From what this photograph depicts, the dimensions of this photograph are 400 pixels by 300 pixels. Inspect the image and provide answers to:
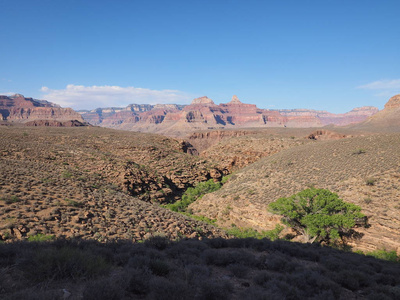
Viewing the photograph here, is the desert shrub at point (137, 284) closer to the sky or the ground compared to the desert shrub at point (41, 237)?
closer to the sky

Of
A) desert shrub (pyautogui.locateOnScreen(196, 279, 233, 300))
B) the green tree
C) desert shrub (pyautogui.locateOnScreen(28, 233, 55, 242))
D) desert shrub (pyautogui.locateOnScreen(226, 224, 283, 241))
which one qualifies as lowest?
desert shrub (pyautogui.locateOnScreen(226, 224, 283, 241))

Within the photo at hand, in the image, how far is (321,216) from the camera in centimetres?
1622

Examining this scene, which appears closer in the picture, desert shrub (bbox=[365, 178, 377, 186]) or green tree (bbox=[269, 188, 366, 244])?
green tree (bbox=[269, 188, 366, 244])

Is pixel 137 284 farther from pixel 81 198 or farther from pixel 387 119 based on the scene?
pixel 387 119

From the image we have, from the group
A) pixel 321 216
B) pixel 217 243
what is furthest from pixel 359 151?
pixel 217 243

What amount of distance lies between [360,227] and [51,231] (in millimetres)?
20151

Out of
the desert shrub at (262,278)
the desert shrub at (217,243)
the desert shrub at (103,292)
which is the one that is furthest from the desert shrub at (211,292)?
the desert shrub at (217,243)

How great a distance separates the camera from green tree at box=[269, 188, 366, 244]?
15.7 metres

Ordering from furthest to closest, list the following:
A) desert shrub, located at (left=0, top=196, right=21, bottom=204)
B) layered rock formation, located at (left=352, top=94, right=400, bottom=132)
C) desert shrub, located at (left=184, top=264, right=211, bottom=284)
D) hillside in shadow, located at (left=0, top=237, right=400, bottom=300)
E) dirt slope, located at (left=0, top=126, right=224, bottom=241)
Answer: layered rock formation, located at (left=352, top=94, right=400, bottom=132) → desert shrub, located at (left=0, top=196, right=21, bottom=204) → dirt slope, located at (left=0, top=126, right=224, bottom=241) → desert shrub, located at (left=184, top=264, right=211, bottom=284) → hillside in shadow, located at (left=0, top=237, right=400, bottom=300)

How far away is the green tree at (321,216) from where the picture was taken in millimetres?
15672

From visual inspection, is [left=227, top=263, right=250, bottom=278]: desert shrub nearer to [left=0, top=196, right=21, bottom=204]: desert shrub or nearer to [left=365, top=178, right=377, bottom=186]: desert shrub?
[left=0, top=196, right=21, bottom=204]: desert shrub

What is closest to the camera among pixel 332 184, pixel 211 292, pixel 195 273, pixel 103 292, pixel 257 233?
pixel 103 292

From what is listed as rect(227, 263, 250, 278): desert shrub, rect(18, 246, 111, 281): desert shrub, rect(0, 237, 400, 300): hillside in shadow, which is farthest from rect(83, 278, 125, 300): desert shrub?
rect(227, 263, 250, 278): desert shrub

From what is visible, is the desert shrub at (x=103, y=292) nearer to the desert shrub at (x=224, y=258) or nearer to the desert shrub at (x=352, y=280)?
the desert shrub at (x=224, y=258)
